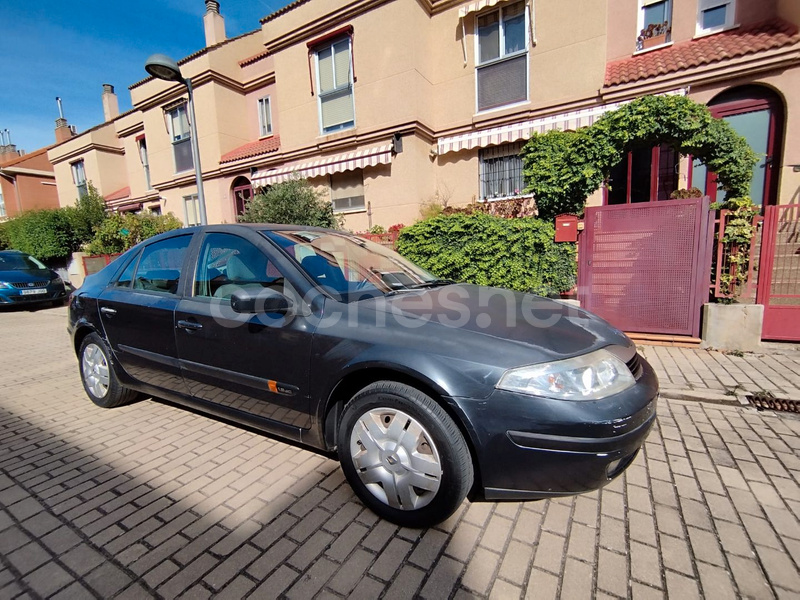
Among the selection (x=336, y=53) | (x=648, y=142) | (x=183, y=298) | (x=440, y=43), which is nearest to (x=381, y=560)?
(x=183, y=298)

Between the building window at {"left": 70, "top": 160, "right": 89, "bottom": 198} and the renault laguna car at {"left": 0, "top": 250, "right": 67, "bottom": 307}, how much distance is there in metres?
12.5

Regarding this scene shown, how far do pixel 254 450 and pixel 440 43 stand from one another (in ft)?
36.1

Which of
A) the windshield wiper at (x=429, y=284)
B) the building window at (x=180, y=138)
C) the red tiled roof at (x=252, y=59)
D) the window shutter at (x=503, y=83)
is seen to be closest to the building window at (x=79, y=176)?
the building window at (x=180, y=138)

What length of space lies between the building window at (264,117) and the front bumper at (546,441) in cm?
1541

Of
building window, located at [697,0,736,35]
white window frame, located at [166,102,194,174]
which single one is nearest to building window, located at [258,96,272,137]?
white window frame, located at [166,102,194,174]

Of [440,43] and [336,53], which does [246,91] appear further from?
[440,43]

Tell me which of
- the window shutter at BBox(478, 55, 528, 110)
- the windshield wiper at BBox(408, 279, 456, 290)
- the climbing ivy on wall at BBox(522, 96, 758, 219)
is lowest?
the windshield wiper at BBox(408, 279, 456, 290)

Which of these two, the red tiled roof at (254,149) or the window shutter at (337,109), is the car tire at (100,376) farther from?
the red tiled roof at (254,149)

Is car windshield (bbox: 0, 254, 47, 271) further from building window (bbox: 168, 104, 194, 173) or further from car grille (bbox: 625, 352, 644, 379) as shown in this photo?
car grille (bbox: 625, 352, 644, 379)

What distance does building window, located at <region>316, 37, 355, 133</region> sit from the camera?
1080cm

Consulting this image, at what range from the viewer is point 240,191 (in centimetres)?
1412

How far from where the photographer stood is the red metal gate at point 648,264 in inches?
199

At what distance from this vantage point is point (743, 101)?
7637mm

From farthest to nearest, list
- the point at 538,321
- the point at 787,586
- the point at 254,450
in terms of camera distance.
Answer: the point at 254,450, the point at 538,321, the point at 787,586
